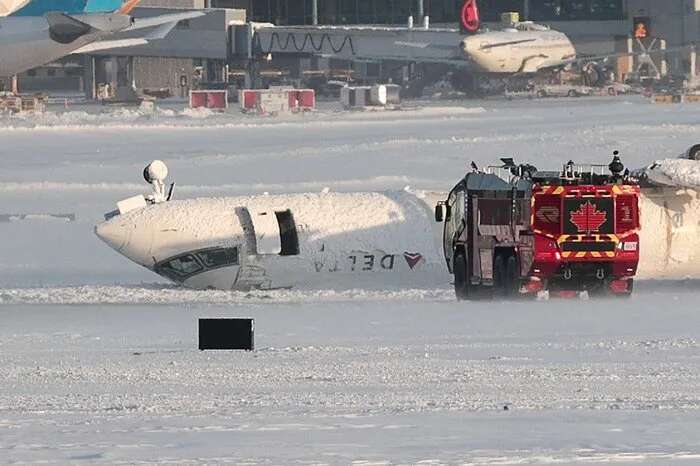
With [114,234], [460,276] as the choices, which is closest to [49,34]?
[114,234]

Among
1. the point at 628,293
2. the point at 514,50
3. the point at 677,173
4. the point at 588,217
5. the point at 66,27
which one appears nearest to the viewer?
the point at 588,217

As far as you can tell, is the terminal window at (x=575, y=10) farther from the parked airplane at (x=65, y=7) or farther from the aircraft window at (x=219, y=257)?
the aircraft window at (x=219, y=257)

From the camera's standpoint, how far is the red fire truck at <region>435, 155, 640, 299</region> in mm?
31359

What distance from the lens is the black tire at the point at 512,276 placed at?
32.0 m

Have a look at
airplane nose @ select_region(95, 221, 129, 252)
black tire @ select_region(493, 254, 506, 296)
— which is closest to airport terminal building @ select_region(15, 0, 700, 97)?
airplane nose @ select_region(95, 221, 129, 252)

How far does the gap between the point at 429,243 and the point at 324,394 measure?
15690 mm

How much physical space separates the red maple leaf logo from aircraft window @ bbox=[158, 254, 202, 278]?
26.7 feet

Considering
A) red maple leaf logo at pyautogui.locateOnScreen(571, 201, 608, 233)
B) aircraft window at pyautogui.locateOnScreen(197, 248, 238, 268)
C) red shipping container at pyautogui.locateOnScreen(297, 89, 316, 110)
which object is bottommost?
aircraft window at pyautogui.locateOnScreen(197, 248, 238, 268)

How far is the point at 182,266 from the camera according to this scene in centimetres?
3469

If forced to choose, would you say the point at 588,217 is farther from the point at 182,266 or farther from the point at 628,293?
the point at 182,266

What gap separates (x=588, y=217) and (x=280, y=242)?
700 cm

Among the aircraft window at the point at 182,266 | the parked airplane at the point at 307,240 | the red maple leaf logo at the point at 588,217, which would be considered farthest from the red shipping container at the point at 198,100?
the red maple leaf logo at the point at 588,217

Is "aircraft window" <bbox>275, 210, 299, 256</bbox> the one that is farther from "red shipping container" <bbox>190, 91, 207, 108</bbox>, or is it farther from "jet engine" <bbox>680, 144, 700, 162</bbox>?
"red shipping container" <bbox>190, 91, 207, 108</bbox>

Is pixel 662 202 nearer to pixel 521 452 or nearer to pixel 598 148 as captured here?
pixel 521 452
